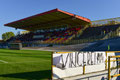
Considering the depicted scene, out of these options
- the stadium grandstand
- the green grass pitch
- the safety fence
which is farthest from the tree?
the safety fence

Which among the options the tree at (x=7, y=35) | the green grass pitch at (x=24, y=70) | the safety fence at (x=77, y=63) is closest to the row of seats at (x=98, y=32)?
the green grass pitch at (x=24, y=70)

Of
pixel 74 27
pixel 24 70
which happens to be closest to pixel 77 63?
pixel 24 70

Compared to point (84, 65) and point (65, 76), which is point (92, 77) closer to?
point (84, 65)

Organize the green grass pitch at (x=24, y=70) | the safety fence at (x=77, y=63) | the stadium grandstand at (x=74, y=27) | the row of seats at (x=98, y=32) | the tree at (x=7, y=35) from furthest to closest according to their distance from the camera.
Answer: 1. the tree at (x=7, y=35)
2. the row of seats at (x=98, y=32)
3. the stadium grandstand at (x=74, y=27)
4. the green grass pitch at (x=24, y=70)
5. the safety fence at (x=77, y=63)

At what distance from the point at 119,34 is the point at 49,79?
3408 centimetres

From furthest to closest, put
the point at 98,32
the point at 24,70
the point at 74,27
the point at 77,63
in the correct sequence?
the point at 74,27
the point at 98,32
the point at 24,70
the point at 77,63

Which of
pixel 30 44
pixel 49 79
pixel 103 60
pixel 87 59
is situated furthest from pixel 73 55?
pixel 30 44

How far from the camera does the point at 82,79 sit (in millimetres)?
5801

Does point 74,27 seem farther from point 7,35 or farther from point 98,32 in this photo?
point 7,35

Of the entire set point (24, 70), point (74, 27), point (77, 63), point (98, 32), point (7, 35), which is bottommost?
point (24, 70)

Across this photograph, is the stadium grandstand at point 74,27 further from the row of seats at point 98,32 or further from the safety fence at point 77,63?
the safety fence at point 77,63

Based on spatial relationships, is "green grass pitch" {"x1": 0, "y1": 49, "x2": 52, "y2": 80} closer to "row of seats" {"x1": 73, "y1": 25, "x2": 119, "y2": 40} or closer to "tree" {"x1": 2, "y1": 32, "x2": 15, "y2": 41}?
"row of seats" {"x1": 73, "y1": 25, "x2": 119, "y2": 40}

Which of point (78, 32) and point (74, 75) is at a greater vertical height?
point (78, 32)

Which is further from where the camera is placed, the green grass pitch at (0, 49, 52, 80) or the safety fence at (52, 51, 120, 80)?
the green grass pitch at (0, 49, 52, 80)
